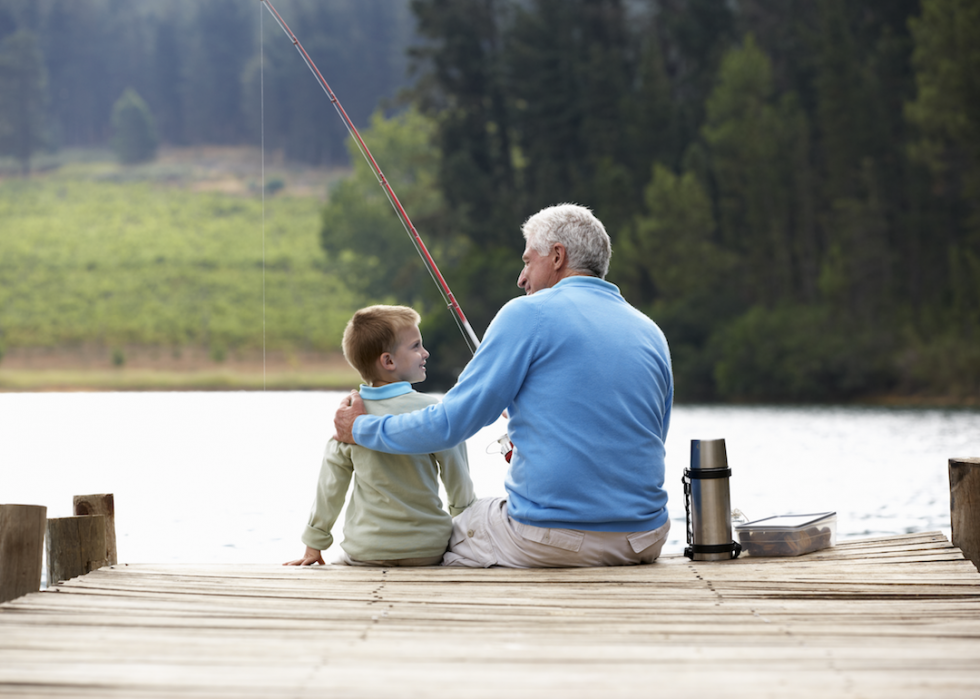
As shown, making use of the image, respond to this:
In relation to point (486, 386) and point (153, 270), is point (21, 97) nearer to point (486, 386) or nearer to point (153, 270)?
point (153, 270)

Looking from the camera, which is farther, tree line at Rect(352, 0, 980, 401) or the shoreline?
the shoreline

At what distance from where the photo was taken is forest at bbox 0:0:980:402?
121 feet

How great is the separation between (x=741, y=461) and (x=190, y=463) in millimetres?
9311

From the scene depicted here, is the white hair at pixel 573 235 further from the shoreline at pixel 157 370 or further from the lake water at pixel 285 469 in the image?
the shoreline at pixel 157 370

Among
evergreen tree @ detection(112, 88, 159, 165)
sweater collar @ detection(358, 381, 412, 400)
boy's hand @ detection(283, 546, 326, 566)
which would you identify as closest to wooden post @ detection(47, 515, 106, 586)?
boy's hand @ detection(283, 546, 326, 566)

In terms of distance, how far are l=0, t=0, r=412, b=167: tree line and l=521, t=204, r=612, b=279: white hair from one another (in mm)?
67006

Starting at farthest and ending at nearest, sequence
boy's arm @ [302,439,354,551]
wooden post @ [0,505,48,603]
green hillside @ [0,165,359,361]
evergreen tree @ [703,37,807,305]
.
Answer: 1. green hillside @ [0,165,359,361]
2. evergreen tree @ [703,37,807,305]
3. wooden post @ [0,505,48,603]
4. boy's arm @ [302,439,354,551]

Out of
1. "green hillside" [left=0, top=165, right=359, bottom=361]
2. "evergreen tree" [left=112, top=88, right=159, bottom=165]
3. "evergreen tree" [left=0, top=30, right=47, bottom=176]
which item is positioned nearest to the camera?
"green hillside" [left=0, top=165, right=359, bottom=361]

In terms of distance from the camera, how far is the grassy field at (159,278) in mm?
59031

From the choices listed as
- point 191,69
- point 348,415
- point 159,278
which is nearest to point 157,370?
point 159,278

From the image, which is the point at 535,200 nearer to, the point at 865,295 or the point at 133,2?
the point at 865,295

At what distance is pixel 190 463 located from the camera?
1878 cm

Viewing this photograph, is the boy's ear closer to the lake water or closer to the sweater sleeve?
the sweater sleeve

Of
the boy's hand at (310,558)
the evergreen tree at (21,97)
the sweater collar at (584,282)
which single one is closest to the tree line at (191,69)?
the evergreen tree at (21,97)
